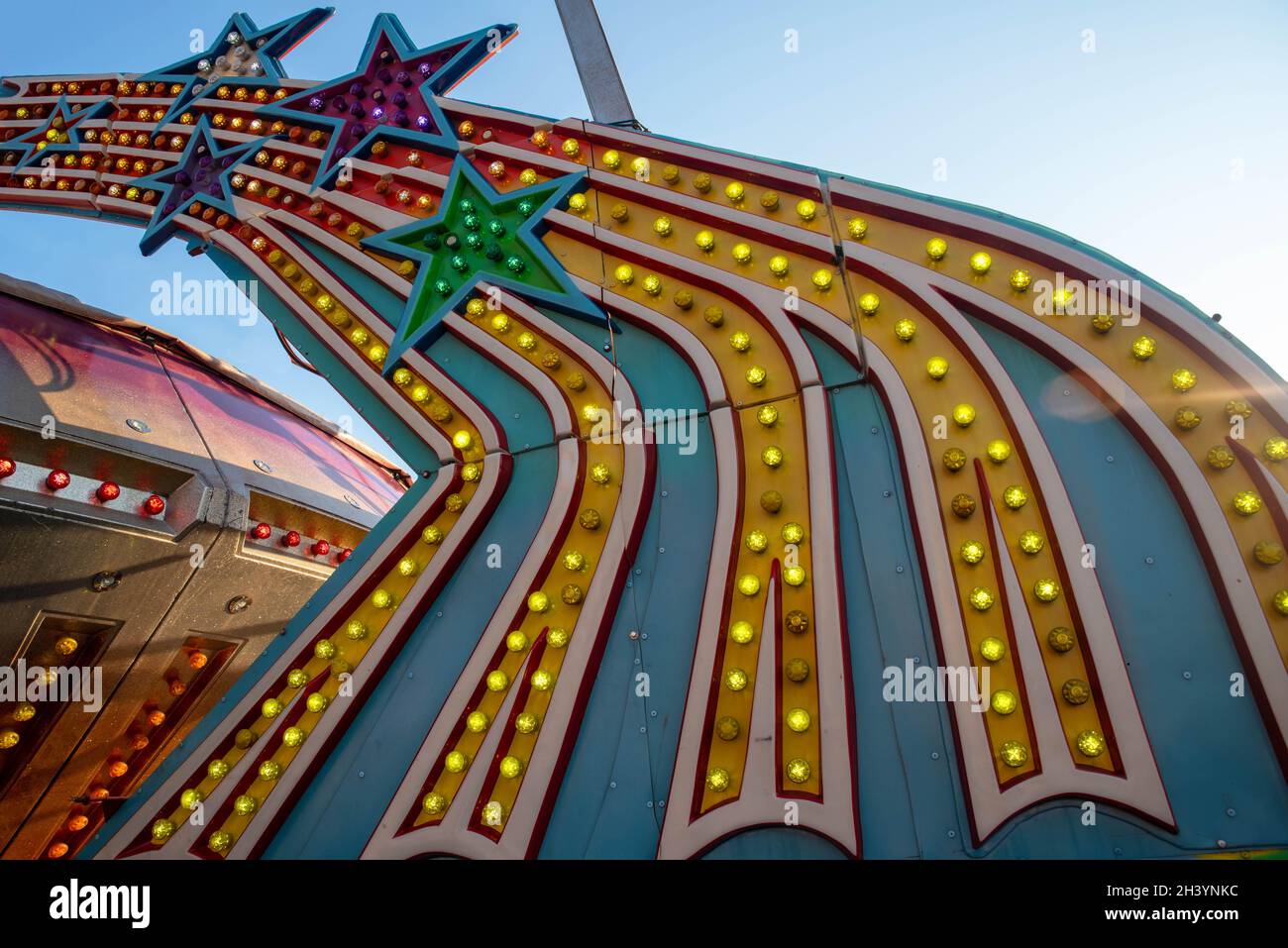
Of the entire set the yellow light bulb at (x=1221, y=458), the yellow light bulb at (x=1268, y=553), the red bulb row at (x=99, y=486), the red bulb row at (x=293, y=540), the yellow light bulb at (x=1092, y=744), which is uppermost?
the red bulb row at (x=293, y=540)

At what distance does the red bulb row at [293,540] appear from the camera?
6332mm

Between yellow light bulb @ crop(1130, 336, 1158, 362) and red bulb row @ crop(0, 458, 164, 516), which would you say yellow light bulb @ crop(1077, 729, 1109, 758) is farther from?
red bulb row @ crop(0, 458, 164, 516)

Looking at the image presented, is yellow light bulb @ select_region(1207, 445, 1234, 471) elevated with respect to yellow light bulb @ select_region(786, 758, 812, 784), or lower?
elevated

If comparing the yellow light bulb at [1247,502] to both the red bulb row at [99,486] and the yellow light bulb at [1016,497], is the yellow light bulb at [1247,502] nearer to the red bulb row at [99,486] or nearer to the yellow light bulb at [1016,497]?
the yellow light bulb at [1016,497]

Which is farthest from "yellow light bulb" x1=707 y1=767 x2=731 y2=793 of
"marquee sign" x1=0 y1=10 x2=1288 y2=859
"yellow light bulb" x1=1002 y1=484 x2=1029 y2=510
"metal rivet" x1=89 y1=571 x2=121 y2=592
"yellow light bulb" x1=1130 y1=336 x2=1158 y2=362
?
"metal rivet" x1=89 y1=571 x2=121 y2=592

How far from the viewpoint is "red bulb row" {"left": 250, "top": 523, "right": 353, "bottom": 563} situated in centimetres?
633

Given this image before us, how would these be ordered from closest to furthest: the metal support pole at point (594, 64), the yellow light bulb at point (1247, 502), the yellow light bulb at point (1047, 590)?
the yellow light bulb at point (1247, 502), the yellow light bulb at point (1047, 590), the metal support pole at point (594, 64)

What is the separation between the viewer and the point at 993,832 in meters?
3.28

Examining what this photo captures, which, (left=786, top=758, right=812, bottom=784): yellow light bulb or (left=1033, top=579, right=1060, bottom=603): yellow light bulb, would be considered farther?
(left=1033, top=579, right=1060, bottom=603): yellow light bulb

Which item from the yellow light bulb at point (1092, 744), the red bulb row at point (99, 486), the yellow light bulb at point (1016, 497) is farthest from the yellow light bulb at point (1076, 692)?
the red bulb row at point (99, 486)

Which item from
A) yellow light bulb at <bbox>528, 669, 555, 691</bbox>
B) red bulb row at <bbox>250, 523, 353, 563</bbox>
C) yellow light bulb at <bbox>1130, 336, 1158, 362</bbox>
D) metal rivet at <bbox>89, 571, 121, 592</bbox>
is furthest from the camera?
red bulb row at <bbox>250, 523, 353, 563</bbox>

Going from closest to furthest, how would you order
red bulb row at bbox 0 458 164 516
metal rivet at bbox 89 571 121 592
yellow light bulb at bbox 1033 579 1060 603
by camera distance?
yellow light bulb at bbox 1033 579 1060 603, red bulb row at bbox 0 458 164 516, metal rivet at bbox 89 571 121 592

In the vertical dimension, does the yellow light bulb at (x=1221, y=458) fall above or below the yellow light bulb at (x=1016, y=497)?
above
